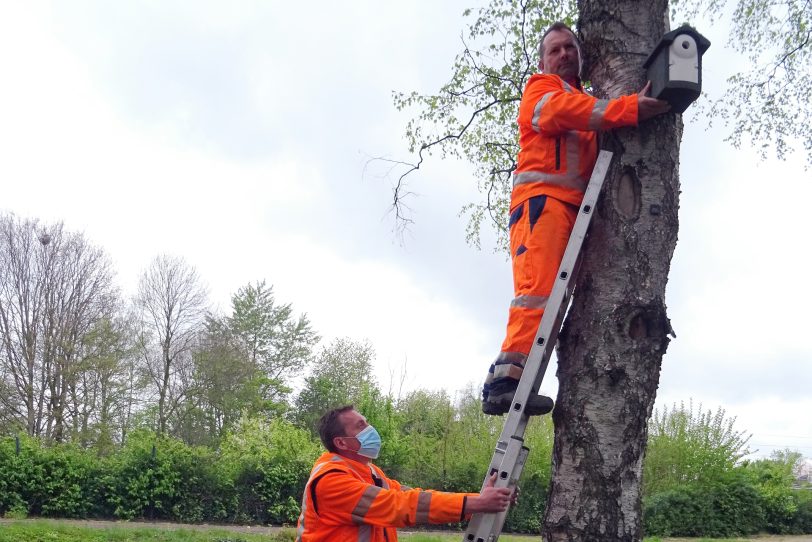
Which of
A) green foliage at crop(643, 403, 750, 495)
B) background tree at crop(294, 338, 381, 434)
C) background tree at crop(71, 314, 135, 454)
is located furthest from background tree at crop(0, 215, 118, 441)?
green foliage at crop(643, 403, 750, 495)

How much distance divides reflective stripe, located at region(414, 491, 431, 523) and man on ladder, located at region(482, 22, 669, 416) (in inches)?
21.3

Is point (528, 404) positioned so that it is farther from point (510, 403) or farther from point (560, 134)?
point (560, 134)

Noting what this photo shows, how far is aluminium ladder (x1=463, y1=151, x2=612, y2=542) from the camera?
3262 millimetres

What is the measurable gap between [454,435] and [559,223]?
1775cm

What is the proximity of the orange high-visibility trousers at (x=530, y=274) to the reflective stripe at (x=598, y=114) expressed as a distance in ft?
1.32

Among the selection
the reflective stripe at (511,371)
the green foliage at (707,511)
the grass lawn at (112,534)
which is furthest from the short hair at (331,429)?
the green foliage at (707,511)

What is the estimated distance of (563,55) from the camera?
3998mm

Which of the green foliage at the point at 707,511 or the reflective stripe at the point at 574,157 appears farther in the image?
the green foliage at the point at 707,511

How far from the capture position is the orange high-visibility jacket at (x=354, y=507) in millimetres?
3598

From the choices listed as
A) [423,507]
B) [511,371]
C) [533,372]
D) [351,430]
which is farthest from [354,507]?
[533,372]

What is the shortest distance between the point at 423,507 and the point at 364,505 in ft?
1.07

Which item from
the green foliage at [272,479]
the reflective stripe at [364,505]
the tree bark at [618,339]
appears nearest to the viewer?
the tree bark at [618,339]

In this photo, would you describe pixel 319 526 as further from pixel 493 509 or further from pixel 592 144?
pixel 592 144

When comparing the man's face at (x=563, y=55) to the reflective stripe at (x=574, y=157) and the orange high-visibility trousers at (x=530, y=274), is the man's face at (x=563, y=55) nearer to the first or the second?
the reflective stripe at (x=574, y=157)
